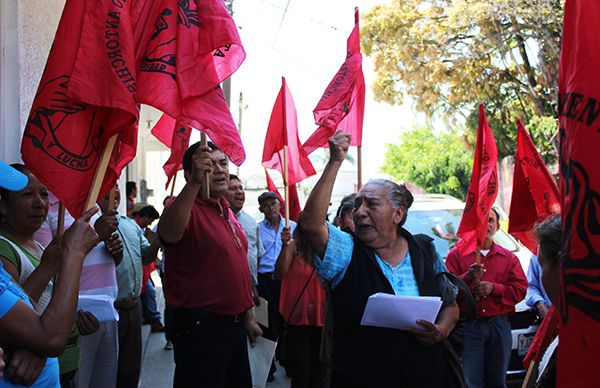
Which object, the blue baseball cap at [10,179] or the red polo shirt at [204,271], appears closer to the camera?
the blue baseball cap at [10,179]

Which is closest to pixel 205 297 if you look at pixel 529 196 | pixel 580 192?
pixel 529 196

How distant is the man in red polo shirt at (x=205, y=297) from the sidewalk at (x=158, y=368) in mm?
3360

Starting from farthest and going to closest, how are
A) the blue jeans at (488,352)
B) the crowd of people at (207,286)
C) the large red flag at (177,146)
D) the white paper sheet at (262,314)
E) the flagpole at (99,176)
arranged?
the blue jeans at (488,352) → the white paper sheet at (262,314) → the large red flag at (177,146) → the flagpole at (99,176) → the crowd of people at (207,286)

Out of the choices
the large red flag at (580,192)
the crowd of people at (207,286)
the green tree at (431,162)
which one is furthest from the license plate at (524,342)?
the green tree at (431,162)

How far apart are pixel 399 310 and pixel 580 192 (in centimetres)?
144

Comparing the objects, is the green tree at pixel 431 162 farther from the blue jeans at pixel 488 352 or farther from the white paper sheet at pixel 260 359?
the white paper sheet at pixel 260 359

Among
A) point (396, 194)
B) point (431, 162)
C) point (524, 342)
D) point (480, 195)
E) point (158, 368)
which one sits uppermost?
point (396, 194)

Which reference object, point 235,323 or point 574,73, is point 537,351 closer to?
point 235,323

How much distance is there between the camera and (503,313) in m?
5.48

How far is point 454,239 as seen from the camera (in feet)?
24.0

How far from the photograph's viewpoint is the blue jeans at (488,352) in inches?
215

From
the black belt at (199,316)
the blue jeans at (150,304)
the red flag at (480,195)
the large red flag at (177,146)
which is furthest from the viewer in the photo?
the blue jeans at (150,304)

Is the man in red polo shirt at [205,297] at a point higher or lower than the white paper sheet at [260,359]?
higher

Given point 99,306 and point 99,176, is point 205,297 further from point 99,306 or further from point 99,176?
point 99,176
